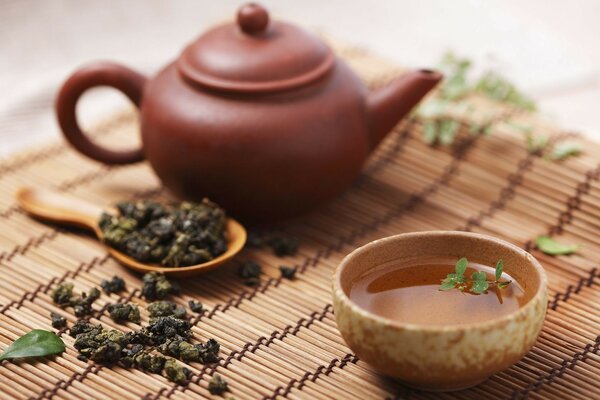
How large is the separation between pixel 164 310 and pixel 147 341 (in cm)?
8

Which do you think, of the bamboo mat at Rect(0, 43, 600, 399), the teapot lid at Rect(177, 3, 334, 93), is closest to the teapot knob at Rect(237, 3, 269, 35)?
the teapot lid at Rect(177, 3, 334, 93)

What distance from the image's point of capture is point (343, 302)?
3.74 feet

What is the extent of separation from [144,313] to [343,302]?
1.27ft

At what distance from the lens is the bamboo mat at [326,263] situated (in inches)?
48.9

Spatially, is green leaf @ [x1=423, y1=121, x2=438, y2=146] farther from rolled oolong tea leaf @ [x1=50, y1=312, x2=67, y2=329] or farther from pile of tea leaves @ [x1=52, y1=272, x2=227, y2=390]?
rolled oolong tea leaf @ [x1=50, y1=312, x2=67, y2=329]

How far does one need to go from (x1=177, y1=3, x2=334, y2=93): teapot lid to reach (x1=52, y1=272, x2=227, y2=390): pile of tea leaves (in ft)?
1.25

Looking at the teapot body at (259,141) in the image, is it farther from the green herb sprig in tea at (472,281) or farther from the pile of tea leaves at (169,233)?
the green herb sprig in tea at (472,281)

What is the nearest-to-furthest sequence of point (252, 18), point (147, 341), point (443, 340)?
point (443, 340) < point (147, 341) < point (252, 18)

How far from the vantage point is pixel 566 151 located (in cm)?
174

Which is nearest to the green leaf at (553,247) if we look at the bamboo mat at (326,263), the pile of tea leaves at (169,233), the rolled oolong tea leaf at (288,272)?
the bamboo mat at (326,263)

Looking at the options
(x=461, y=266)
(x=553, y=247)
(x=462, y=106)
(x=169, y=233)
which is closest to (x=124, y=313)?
(x=169, y=233)

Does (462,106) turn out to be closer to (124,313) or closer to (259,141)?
(259,141)

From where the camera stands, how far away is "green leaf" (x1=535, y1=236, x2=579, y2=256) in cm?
156

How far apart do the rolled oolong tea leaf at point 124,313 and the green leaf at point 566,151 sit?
85 centimetres
